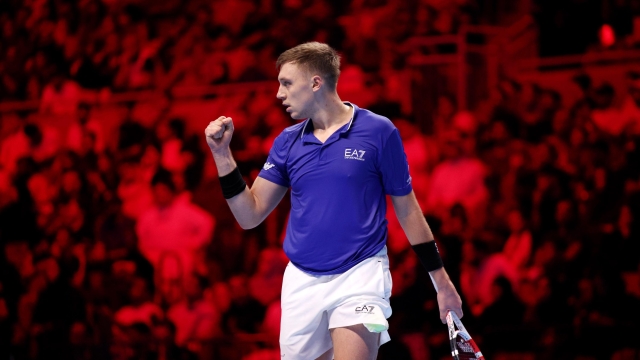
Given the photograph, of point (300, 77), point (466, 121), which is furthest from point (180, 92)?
point (300, 77)

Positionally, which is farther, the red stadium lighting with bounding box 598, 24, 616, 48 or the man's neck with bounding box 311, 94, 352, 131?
the red stadium lighting with bounding box 598, 24, 616, 48

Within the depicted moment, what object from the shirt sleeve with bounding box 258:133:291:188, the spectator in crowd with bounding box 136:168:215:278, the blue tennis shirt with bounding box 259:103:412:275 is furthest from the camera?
the spectator in crowd with bounding box 136:168:215:278

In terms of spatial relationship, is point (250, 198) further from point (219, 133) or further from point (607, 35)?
point (607, 35)

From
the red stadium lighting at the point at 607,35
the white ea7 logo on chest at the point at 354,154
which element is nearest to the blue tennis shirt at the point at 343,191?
the white ea7 logo on chest at the point at 354,154

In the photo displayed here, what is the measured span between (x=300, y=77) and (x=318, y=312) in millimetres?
838

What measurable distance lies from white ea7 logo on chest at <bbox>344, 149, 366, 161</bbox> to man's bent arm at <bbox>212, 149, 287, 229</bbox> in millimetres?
364

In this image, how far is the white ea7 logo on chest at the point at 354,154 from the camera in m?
2.83

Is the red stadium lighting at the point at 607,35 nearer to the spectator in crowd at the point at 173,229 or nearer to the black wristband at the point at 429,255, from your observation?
the spectator in crowd at the point at 173,229

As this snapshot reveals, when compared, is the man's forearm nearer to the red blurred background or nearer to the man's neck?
the man's neck

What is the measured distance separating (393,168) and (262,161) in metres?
3.44

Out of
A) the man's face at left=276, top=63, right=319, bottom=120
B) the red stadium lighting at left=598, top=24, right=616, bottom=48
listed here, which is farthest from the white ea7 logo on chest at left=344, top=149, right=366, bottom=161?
the red stadium lighting at left=598, top=24, right=616, bottom=48

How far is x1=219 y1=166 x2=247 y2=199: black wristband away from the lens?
114 inches

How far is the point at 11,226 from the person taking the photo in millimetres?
6703

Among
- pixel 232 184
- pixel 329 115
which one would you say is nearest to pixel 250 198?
pixel 232 184
